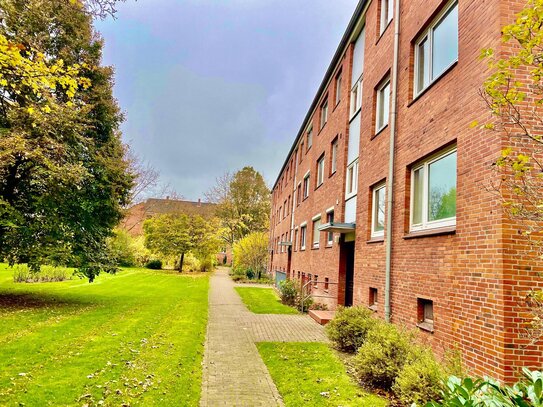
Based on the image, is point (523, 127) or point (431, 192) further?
point (431, 192)

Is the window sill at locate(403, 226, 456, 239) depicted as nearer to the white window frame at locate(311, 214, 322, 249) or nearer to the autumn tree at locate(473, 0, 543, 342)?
the autumn tree at locate(473, 0, 543, 342)

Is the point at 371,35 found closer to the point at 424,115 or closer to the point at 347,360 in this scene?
the point at 424,115

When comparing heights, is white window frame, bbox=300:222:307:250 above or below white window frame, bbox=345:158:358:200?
below

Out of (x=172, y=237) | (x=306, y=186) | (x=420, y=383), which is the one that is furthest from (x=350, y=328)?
(x=172, y=237)

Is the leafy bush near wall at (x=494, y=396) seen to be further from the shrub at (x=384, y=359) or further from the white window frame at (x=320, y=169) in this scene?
the white window frame at (x=320, y=169)

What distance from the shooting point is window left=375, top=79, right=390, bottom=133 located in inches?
403

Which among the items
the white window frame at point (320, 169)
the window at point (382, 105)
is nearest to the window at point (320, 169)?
the white window frame at point (320, 169)

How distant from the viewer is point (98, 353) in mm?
7336

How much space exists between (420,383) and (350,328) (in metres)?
3.38

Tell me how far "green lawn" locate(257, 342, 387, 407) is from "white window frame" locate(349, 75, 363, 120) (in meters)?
8.11

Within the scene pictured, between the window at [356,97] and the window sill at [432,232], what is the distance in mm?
6570

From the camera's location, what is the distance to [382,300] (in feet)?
29.0

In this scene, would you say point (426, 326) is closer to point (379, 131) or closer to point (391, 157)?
point (391, 157)

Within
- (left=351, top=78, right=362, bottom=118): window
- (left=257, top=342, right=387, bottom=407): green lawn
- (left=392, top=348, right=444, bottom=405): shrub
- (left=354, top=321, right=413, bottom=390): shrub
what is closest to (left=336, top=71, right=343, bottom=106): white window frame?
(left=351, top=78, right=362, bottom=118): window
